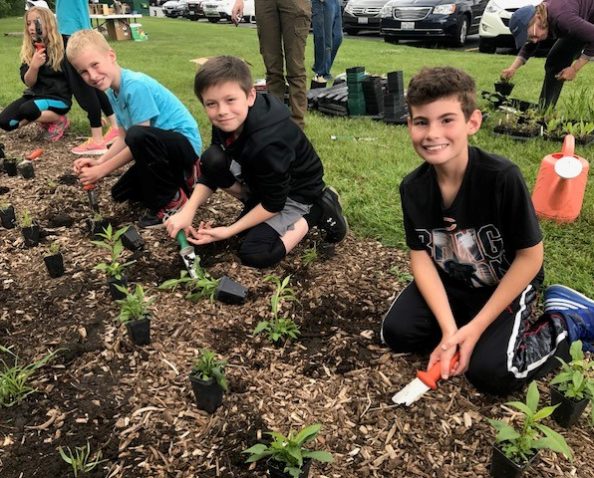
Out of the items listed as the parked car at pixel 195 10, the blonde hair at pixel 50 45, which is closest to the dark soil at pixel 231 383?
the blonde hair at pixel 50 45

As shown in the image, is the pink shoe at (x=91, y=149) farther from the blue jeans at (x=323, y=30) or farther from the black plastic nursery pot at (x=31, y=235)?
the blue jeans at (x=323, y=30)

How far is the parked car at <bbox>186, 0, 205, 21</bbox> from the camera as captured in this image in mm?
26237

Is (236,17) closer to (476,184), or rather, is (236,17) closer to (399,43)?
(476,184)

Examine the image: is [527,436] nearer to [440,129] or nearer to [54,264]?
[440,129]

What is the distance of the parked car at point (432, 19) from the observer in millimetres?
12539

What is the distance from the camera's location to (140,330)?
2.43 meters

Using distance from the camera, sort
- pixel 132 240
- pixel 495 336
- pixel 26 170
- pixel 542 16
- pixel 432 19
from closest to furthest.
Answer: pixel 495 336 < pixel 132 240 < pixel 26 170 < pixel 542 16 < pixel 432 19

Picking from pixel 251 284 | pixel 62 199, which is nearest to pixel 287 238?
pixel 251 284

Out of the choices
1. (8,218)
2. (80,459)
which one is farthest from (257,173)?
(8,218)

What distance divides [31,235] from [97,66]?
1.16 metres

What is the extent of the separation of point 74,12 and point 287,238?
387cm

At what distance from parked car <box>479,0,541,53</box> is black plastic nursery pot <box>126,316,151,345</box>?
1108 cm

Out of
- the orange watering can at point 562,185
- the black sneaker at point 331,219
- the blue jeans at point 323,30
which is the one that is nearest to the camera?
the black sneaker at point 331,219

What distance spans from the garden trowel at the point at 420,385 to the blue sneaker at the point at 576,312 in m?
0.59
